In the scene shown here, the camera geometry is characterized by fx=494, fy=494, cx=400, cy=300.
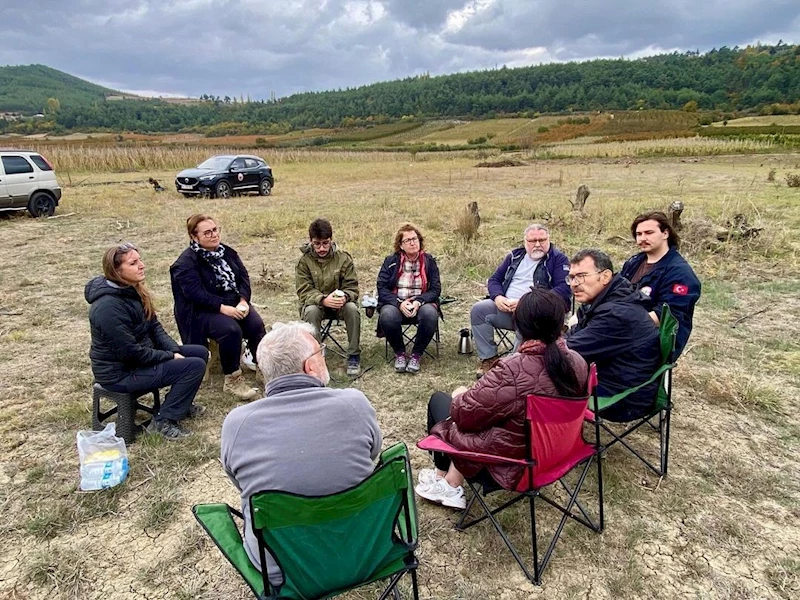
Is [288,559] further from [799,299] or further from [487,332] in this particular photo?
[799,299]

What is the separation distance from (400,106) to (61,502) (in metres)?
103

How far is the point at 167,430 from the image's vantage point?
10.4ft

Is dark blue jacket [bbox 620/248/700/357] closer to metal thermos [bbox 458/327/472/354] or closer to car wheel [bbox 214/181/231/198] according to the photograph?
metal thermos [bbox 458/327/472/354]

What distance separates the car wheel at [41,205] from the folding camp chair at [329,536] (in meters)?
12.2

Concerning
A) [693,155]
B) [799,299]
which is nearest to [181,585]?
[799,299]

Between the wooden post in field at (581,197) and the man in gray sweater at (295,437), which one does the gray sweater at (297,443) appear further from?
the wooden post in field at (581,197)

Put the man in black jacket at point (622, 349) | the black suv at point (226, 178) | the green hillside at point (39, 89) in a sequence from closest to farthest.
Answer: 1. the man in black jacket at point (622, 349)
2. the black suv at point (226, 178)
3. the green hillside at point (39, 89)

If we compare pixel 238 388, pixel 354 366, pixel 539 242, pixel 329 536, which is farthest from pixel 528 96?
pixel 329 536

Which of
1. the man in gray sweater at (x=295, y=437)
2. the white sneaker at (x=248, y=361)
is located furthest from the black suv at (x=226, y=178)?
the man in gray sweater at (x=295, y=437)

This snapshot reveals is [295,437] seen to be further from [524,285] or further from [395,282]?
[524,285]

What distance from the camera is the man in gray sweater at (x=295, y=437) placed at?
1495mm

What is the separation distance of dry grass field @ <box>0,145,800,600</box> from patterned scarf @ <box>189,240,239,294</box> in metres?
0.79

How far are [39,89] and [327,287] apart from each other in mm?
178138

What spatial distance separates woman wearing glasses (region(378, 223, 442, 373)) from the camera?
163 inches
